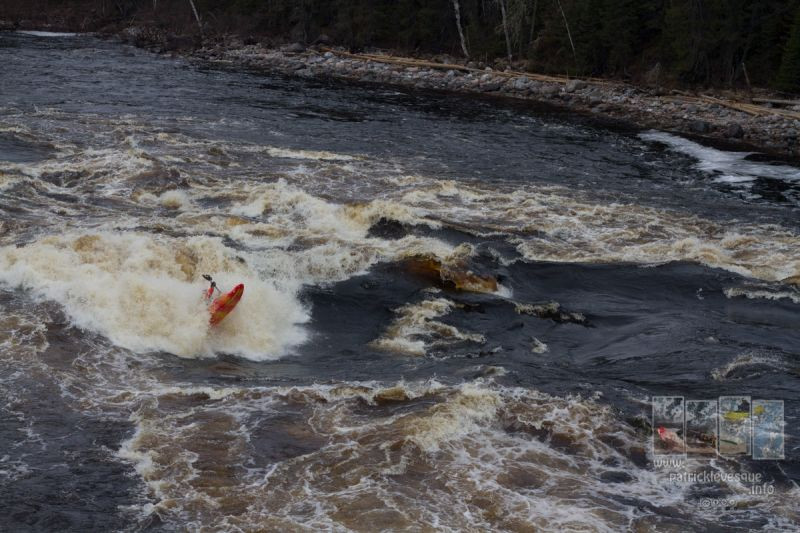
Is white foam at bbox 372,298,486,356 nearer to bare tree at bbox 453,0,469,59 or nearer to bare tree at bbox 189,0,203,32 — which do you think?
bare tree at bbox 453,0,469,59

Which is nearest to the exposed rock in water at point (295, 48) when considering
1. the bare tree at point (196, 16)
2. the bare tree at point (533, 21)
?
the bare tree at point (196, 16)

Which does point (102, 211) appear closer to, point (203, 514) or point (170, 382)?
point (170, 382)

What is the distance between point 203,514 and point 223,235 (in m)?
8.39

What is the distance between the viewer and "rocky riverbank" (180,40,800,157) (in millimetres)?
28781

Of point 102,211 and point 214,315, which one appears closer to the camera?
point 214,315

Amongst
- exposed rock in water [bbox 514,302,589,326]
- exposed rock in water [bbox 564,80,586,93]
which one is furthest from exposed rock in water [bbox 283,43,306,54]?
exposed rock in water [bbox 514,302,589,326]

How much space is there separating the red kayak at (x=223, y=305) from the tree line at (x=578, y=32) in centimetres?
2821

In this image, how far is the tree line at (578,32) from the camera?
113 feet

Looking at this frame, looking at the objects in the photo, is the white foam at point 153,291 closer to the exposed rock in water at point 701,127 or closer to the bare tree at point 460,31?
the exposed rock in water at point 701,127

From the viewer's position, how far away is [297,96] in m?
34.3

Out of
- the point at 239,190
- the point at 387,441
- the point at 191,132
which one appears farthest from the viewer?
the point at 191,132

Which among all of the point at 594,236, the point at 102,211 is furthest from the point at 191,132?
the point at 594,236

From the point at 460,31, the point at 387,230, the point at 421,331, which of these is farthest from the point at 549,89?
the point at 421,331

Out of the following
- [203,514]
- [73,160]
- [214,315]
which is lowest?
[203,514]
